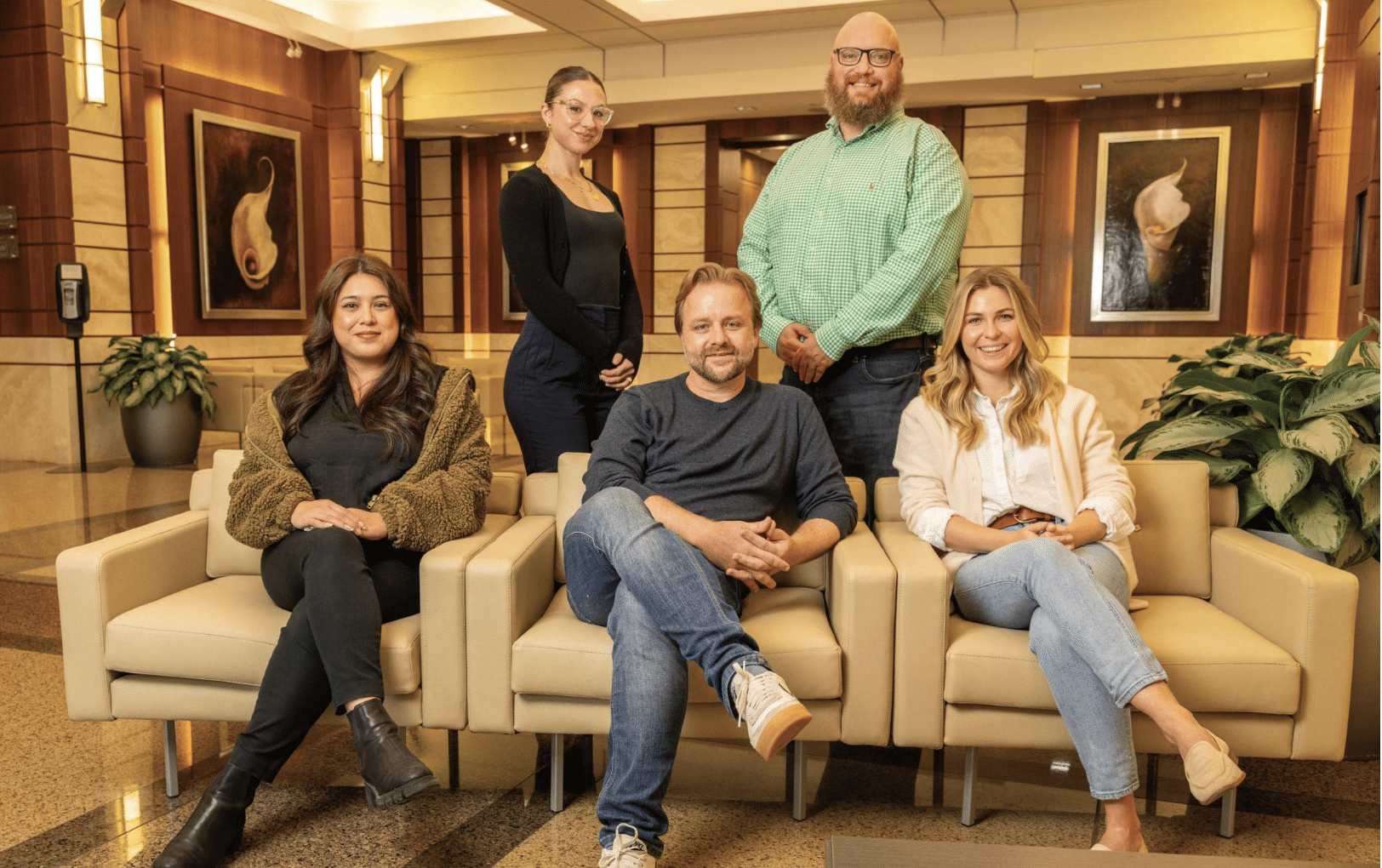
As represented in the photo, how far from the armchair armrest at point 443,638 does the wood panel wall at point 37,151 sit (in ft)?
21.2

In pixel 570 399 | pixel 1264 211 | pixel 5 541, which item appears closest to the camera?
pixel 570 399

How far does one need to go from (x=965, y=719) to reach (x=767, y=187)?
1733 millimetres

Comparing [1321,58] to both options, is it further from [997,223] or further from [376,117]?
[376,117]

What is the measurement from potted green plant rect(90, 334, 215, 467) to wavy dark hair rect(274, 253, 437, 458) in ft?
17.6

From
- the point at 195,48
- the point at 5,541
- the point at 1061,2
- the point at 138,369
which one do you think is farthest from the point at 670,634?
the point at 195,48

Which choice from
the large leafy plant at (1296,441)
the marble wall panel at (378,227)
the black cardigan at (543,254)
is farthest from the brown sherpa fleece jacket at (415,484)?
the marble wall panel at (378,227)

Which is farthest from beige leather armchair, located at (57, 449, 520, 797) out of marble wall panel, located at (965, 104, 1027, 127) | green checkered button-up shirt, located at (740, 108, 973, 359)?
marble wall panel, located at (965, 104, 1027, 127)

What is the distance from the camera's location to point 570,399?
10.1 feet

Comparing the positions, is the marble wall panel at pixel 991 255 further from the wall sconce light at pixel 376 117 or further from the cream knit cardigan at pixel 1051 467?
the cream knit cardigan at pixel 1051 467

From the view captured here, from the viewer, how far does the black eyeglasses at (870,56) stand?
2.95 meters

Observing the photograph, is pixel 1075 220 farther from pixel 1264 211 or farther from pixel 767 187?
pixel 767 187

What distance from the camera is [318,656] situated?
224 cm

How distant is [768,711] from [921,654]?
45 centimetres

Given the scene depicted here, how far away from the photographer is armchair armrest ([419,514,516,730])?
2.33m
